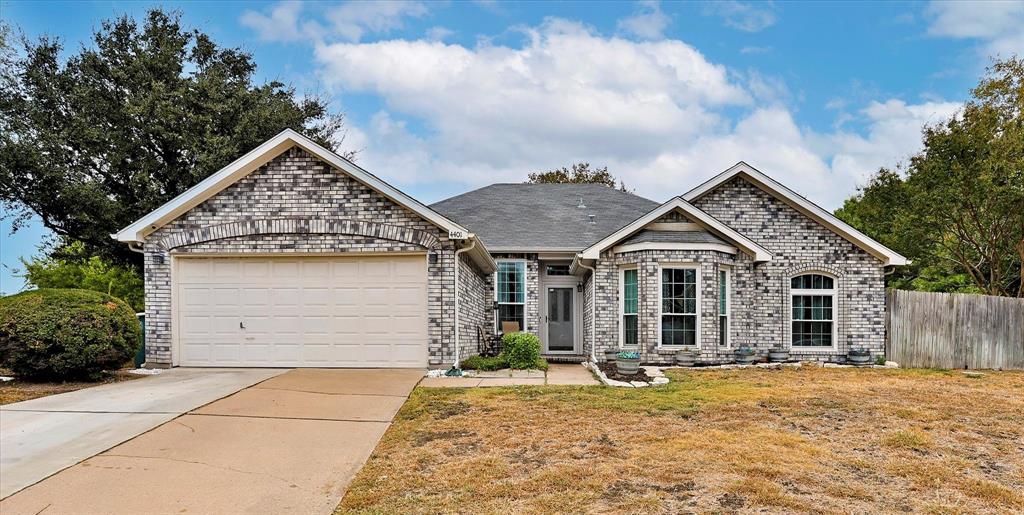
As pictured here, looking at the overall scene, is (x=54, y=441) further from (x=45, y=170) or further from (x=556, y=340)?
(x=45, y=170)

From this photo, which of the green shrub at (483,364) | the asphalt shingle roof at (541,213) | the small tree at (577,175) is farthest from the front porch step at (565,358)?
the small tree at (577,175)

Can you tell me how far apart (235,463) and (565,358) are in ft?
39.3

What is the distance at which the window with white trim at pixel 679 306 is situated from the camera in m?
13.8

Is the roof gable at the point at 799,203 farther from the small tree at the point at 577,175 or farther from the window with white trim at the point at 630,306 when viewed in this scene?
the small tree at the point at 577,175

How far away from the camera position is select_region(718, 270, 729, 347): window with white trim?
14.3 m

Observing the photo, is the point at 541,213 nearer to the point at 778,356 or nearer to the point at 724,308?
the point at 724,308

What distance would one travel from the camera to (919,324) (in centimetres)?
1520

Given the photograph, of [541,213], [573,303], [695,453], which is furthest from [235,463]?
[541,213]

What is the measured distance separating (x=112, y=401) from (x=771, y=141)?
20251 mm

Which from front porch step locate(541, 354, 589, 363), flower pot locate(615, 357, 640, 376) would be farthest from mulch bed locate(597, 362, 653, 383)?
front porch step locate(541, 354, 589, 363)

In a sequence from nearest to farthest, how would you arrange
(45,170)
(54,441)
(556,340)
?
(54,441) < (556,340) < (45,170)

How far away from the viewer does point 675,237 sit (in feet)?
45.8

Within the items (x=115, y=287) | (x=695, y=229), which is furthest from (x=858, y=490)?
(x=115, y=287)

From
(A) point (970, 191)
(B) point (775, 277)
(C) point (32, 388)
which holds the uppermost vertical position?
(A) point (970, 191)
